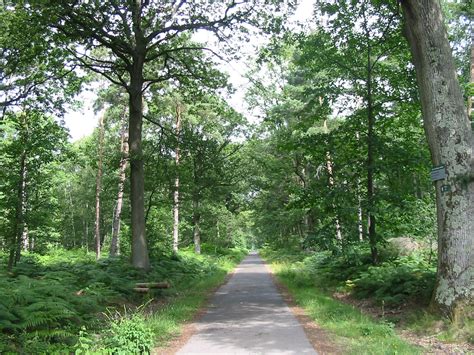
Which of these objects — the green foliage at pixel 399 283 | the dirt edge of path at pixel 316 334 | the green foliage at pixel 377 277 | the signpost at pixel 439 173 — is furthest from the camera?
the green foliage at pixel 377 277

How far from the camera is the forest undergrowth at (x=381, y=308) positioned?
6912mm

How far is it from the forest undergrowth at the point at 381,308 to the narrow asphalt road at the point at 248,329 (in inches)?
26.9

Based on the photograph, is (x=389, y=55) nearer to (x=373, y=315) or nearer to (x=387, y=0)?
(x=387, y=0)

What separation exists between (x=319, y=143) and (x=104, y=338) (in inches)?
390

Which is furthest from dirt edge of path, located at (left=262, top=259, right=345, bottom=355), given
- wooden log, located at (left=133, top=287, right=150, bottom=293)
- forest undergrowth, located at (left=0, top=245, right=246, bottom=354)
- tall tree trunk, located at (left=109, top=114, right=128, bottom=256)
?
tall tree trunk, located at (left=109, top=114, right=128, bottom=256)

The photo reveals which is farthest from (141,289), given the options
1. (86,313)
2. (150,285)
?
(86,313)

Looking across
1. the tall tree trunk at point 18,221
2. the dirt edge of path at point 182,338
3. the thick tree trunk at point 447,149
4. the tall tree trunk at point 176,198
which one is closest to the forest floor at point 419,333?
the thick tree trunk at point 447,149

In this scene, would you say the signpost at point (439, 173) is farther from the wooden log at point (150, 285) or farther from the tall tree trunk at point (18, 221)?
the tall tree trunk at point (18, 221)

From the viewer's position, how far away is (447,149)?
322 inches

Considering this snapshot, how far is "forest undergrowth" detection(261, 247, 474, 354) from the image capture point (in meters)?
6.91

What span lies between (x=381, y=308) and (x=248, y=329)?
11.5 ft

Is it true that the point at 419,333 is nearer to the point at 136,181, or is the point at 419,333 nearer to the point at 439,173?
the point at 439,173

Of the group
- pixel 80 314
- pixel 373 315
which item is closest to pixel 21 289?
pixel 80 314

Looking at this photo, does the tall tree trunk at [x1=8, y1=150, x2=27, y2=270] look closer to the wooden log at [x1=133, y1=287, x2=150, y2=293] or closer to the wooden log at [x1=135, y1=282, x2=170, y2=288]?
the wooden log at [x1=135, y1=282, x2=170, y2=288]
